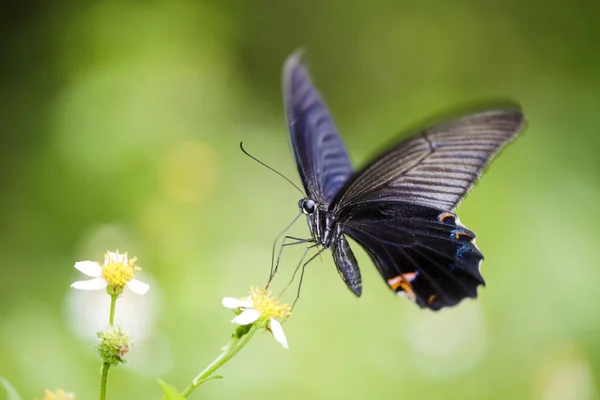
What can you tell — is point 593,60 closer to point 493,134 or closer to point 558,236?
point 558,236

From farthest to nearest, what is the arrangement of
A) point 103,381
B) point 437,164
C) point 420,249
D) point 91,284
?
point 420,249
point 437,164
point 91,284
point 103,381

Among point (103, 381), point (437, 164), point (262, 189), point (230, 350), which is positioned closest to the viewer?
point (103, 381)

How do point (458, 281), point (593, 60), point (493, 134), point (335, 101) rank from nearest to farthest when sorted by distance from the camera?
1. point (493, 134)
2. point (458, 281)
3. point (593, 60)
4. point (335, 101)

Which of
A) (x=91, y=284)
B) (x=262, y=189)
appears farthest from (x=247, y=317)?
(x=262, y=189)

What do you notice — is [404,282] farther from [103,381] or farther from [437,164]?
[103,381]

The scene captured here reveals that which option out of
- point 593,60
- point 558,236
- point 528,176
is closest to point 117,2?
point 528,176

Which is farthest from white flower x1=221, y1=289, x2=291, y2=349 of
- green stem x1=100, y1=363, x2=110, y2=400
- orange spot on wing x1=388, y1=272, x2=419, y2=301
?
orange spot on wing x1=388, y1=272, x2=419, y2=301

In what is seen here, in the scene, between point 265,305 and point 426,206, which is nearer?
point 265,305
